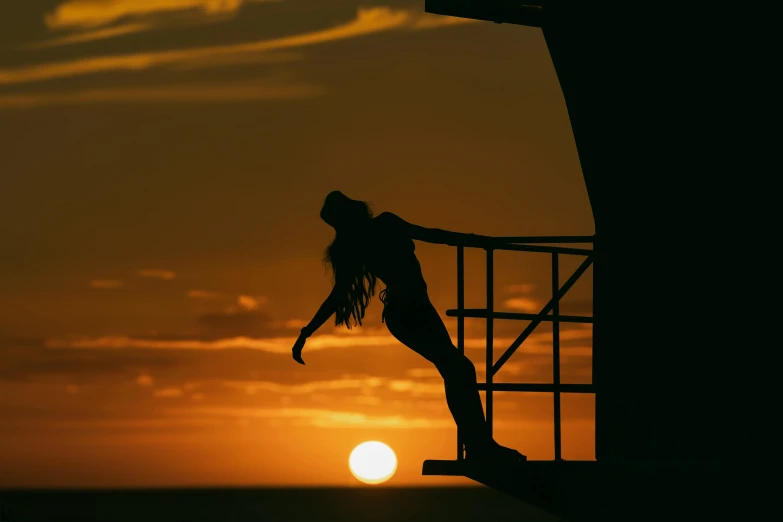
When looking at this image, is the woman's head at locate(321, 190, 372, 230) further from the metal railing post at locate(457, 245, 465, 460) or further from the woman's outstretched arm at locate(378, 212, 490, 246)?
the metal railing post at locate(457, 245, 465, 460)

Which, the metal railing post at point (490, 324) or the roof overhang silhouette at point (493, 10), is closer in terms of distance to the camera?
the metal railing post at point (490, 324)

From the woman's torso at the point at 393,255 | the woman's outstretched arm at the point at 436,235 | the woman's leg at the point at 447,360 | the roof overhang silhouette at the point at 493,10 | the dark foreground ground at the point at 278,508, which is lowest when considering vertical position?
the woman's leg at the point at 447,360

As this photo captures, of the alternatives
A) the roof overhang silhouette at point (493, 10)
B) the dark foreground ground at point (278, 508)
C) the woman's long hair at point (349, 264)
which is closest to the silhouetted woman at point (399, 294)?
the woman's long hair at point (349, 264)

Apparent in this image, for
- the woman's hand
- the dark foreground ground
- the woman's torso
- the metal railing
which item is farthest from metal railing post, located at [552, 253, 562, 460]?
the dark foreground ground

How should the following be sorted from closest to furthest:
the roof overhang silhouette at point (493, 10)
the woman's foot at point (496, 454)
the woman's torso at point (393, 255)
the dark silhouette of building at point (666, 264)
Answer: the dark silhouette of building at point (666, 264) → the woman's torso at point (393, 255) → the woman's foot at point (496, 454) → the roof overhang silhouette at point (493, 10)

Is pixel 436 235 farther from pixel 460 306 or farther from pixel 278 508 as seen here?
pixel 278 508

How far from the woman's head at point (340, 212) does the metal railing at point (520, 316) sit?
0.83m

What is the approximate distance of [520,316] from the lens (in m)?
10.9

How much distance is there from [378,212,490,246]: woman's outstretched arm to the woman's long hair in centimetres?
24

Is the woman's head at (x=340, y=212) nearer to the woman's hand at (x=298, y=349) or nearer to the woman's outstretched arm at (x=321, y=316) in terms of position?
the woman's outstretched arm at (x=321, y=316)

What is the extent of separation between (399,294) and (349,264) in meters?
0.45

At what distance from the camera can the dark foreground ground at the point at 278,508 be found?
400 ft

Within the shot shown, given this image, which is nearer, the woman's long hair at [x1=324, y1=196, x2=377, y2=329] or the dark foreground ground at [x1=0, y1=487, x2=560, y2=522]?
the woman's long hair at [x1=324, y1=196, x2=377, y2=329]

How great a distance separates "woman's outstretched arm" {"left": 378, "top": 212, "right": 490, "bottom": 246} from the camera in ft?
34.7
